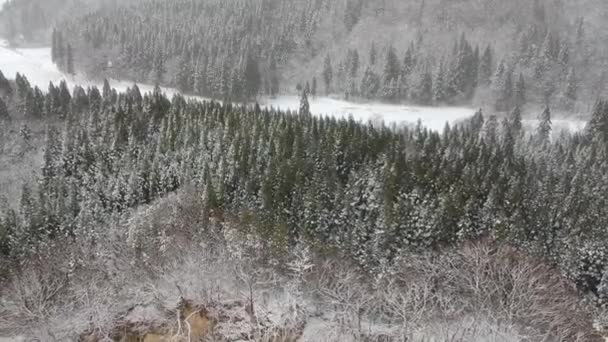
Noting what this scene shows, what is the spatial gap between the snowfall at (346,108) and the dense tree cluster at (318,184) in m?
30.9

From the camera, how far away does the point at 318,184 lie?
61438mm

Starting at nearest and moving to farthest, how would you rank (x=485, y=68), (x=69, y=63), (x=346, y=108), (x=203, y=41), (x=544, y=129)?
(x=544, y=129) < (x=346, y=108) < (x=69, y=63) < (x=485, y=68) < (x=203, y=41)

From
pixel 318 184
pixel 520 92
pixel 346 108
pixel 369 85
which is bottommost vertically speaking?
pixel 318 184

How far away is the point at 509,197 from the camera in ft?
197

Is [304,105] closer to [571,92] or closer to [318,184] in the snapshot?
[318,184]

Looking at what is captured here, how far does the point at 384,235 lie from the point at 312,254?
884 centimetres

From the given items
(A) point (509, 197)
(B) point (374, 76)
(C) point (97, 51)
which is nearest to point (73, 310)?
(A) point (509, 197)

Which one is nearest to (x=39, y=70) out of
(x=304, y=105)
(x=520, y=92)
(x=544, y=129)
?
(x=304, y=105)

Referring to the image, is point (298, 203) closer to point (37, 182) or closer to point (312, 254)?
point (312, 254)

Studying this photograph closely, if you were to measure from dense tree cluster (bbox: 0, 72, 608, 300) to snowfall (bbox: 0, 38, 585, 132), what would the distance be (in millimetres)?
30884

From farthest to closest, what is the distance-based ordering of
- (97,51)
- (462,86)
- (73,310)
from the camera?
(97,51), (462,86), (73,310)

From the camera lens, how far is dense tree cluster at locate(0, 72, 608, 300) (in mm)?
55094

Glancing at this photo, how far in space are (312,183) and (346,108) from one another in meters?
73.7

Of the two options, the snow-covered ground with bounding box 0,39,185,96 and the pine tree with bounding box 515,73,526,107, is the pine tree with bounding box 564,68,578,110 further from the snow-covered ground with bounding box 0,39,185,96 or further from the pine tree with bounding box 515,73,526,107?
the snow-covered ground with bounding box 0,39,185,96
